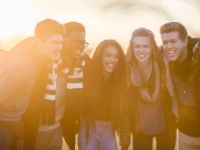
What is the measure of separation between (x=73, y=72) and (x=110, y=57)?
65 cm

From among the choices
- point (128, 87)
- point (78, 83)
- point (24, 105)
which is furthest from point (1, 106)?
point (128, 87)

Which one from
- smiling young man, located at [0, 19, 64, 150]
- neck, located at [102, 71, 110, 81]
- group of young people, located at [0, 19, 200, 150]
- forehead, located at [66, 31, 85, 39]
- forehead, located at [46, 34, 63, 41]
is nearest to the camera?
smiling young man, located at [0, 19, 64, 150]

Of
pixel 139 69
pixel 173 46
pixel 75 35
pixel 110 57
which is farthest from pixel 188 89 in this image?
pixel 75 35

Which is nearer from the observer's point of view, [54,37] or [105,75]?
[54,37]

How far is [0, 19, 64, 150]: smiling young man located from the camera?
5848mm

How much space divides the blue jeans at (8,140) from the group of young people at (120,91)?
1.09 ft

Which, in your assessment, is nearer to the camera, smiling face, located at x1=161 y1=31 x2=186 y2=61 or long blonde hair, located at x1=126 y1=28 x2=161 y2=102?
smiling face, located at x1=161 y1=31 x2=186 y2=61

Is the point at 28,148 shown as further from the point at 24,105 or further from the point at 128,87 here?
the point at 128,87

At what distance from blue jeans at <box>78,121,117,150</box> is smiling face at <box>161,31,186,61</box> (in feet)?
4.49

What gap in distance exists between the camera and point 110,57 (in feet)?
22.9

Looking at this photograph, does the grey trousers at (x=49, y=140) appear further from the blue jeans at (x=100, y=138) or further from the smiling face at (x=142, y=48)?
the smiling face at (x=142, y=48)

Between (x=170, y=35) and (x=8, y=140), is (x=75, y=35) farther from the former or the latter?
(x=8, y=140)

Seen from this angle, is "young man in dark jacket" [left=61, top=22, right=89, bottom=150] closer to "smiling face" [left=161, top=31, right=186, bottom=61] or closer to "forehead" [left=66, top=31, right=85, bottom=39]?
"forehead" [left=66, top=31, right=85, bottom=39]

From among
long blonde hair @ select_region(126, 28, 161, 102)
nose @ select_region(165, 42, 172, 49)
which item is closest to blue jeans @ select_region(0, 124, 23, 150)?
long blonde hair @ select_region(126, 28, 161, 102)
